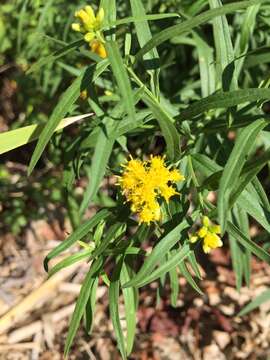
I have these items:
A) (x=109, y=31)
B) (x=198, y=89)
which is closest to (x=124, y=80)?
(x=109, y=31)

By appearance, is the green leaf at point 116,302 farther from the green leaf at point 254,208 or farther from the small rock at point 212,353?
the small rock at point 212,353

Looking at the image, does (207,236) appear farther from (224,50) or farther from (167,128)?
(224,50)

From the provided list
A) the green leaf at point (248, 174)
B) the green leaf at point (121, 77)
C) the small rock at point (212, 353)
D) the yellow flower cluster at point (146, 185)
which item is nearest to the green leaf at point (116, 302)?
the yellow flower cluster at point (146, 185)

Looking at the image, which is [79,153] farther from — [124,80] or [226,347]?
[226,347]

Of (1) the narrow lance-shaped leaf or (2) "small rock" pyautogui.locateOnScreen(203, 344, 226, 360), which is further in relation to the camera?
(2) "small rock" pyautogui.locateOnScreen(203, 344, 226, 360)

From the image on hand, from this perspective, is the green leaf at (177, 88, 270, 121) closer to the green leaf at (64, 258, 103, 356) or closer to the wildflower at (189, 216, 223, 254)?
the wildflower at (189, 216, 223, 254)

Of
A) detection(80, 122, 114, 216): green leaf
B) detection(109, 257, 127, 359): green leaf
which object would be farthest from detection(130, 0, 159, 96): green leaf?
detection(109, 257, 127, 359): green leaf
